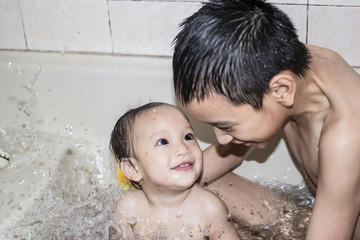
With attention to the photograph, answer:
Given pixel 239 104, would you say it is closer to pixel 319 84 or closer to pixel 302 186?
pixel 319 84

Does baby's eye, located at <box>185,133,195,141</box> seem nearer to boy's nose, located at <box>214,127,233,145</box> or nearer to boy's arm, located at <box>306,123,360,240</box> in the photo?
boy's nose, located at <box>214,127,233,145</box>

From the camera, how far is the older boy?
1081 millimetres

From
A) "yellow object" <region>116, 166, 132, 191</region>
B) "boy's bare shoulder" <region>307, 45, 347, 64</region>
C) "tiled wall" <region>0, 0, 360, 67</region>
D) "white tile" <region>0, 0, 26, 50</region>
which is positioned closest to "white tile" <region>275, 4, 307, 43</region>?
"tiled wall" <region>0, 0, 360, 67</region>

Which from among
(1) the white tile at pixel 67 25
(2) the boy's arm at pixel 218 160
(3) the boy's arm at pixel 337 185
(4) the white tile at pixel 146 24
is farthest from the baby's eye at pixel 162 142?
(1) the white tile at pixel 67 25

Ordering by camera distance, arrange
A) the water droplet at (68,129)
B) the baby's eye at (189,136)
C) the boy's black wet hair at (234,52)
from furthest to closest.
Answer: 1. the water droplet at (68,129)
2. the baby's eye at (189,136)
3. the boy's black wet hair at (234,52)

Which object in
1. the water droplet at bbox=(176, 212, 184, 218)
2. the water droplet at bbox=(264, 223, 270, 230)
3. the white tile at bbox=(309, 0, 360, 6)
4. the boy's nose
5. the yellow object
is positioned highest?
the white tile at bbox=(309, 0, 360, 6)

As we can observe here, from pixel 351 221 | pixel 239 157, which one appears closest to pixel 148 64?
pixel 239 157

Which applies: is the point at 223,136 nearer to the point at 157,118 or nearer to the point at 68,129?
the point at 157,118

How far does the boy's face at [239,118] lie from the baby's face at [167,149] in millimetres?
101

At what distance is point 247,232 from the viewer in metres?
1.52

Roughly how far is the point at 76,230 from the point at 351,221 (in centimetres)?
71

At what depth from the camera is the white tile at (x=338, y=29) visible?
1.65 m

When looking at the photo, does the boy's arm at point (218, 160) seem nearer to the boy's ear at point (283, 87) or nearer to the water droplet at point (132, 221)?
the water droplet at point (132, 221)

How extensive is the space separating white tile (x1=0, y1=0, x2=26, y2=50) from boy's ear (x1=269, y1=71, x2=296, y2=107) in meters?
1.13
